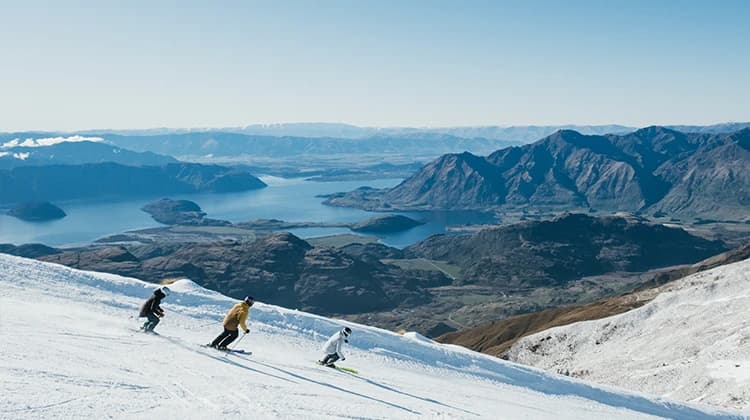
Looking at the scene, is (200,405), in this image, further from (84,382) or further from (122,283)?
(122,283)

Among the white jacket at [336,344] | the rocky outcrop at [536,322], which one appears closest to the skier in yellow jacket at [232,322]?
the white jacket at [336,344]

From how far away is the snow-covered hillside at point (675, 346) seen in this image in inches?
1761

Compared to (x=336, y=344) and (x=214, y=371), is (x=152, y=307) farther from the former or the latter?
(x=336, y=344)

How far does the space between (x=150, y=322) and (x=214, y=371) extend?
18.0 feet

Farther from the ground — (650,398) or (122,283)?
(122,283)

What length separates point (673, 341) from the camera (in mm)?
58312

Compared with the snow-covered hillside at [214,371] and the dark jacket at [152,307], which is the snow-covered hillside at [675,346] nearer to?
the snow-covered hillside at [214,371]

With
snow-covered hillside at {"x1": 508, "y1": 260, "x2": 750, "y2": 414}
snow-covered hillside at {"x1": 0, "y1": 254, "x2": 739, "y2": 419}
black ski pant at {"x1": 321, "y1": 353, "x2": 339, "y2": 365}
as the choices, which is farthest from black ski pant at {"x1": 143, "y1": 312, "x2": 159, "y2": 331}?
snow-covered hillside at {"x1": 508, "y1": 260, "x2": 750, "y2": 414}

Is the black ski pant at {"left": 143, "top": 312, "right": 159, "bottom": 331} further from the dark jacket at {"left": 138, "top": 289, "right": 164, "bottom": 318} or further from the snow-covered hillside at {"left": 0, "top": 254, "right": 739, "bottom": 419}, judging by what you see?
the snow-covered hillside at {"left": 0, "top": 254, "right": 739, "bottom": 419}

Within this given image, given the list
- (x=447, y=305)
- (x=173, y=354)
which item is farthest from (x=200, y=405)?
(x=447, y=305)

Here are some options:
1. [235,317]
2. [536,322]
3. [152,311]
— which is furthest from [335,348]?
[536,322]

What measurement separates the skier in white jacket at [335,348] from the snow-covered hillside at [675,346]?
26275mm

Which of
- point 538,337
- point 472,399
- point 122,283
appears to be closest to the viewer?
point 472,399

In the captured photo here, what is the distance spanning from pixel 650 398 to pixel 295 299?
535ft
